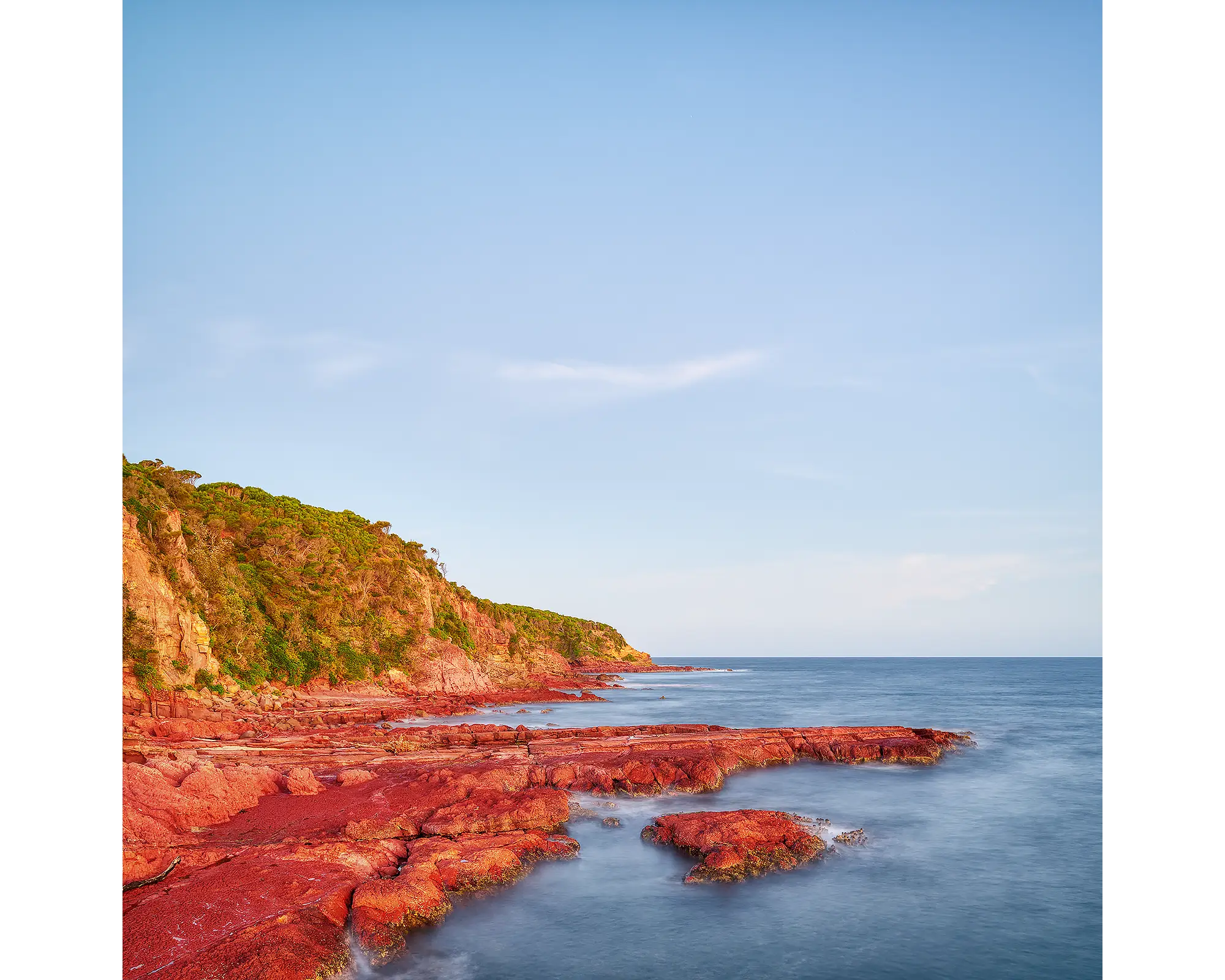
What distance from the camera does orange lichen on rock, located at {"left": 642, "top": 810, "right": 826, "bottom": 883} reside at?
12.9 m

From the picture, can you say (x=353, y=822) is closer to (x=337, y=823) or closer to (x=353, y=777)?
(x=337, y=823)

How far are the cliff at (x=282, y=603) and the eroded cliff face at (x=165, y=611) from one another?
6 cm

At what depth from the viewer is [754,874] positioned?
42.0 ft

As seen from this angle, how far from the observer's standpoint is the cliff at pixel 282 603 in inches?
1156

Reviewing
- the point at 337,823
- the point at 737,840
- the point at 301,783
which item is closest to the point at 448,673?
the point at 301,783

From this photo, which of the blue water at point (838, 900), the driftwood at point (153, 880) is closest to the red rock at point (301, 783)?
the driftwood at point (153, 880)

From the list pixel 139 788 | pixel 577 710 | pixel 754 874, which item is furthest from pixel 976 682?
pixel 139 788

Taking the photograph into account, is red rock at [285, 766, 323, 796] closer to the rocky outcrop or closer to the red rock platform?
the red rock platform

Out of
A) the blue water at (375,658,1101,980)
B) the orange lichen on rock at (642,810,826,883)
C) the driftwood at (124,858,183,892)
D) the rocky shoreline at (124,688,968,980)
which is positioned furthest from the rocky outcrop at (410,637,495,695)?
the driftwood at (124,858,183,892)

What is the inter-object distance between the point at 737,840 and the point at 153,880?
10231 mm

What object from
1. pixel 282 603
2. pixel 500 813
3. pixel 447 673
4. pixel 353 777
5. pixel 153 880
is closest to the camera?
pixel 153 880

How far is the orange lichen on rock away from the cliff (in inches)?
685

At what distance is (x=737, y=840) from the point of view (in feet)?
45.0

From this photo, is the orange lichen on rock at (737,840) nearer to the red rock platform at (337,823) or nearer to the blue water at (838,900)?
the blue water at (838,900)
